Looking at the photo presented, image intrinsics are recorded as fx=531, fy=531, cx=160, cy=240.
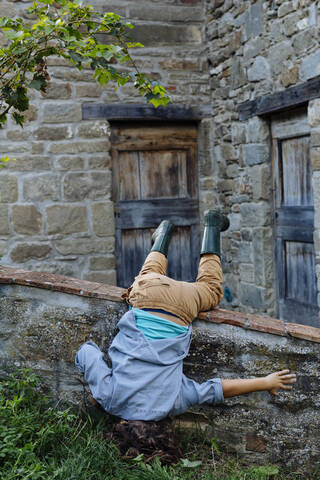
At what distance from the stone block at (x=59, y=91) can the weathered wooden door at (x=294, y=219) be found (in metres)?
1.97

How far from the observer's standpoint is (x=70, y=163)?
512 centimetres

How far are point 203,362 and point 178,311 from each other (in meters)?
0.38

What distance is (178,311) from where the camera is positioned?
271cm

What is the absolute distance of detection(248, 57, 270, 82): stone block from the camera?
4573mm

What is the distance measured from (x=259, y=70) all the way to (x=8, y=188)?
2.53m

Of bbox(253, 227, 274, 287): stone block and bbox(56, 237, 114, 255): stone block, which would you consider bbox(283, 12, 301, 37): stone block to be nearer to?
bbox(253, 227, 274, 287): stone block

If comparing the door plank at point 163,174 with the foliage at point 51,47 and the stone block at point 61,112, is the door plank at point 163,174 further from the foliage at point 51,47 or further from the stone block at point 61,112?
the foliage at point 51,47

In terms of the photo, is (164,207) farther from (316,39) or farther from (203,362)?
(203,362)

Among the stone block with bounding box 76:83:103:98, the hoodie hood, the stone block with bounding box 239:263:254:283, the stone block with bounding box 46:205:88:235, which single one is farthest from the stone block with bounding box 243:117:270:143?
the hoodie hood

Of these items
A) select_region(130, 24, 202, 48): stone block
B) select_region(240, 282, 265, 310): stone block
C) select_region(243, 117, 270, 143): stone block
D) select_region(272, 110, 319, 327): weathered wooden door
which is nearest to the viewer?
select_region(272, 110, 319, 327): weathered wooden door

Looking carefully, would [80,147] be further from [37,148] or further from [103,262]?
[103,262]

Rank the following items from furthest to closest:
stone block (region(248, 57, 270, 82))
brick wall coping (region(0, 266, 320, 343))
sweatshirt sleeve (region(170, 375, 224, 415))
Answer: stone block (region(248, 57, 270, 82)) < brick wall coping (region(0, 266, 320, 343)) < sweatshirt sleeve (region(170, 375, 224, 415))

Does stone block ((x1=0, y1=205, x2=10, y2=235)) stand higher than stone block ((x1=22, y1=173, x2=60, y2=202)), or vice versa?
stone block ((x1=22, y1=173, x2=60, y2=202))

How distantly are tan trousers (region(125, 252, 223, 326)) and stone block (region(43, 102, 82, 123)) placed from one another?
2.59m
